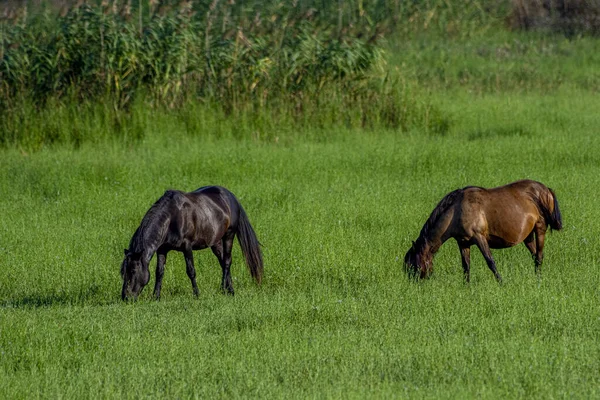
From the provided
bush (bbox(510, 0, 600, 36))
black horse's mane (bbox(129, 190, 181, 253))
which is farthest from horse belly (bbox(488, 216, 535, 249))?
bush (bbox(510, 0, 600, 36))

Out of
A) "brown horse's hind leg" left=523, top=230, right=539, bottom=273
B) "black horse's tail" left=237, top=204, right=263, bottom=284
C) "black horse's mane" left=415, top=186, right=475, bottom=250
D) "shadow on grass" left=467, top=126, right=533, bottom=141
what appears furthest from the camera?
"shadow on grass" left=467, top=126, right=533, bottom=141

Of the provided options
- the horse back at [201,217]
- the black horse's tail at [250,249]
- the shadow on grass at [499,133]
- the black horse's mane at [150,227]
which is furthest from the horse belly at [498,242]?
the shadow on grass at [499,133]

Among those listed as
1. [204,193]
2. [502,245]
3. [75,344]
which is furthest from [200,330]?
[502,245]

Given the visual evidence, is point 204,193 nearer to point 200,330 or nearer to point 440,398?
point 200,330

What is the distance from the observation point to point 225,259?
10.7 m

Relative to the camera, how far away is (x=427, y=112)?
20375 millimetres

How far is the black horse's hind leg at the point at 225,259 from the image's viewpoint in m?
10.6

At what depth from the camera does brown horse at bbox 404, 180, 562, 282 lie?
Answer: 10.4 metres

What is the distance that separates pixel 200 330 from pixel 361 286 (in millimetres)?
2593

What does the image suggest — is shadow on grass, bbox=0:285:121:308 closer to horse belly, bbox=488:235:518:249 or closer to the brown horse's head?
the brown horse's head

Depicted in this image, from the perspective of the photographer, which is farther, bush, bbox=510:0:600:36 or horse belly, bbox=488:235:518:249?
bush, bbox=510:0:600:36

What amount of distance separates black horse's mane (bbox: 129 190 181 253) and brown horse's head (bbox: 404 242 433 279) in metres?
2.61

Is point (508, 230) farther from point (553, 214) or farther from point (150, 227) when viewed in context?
point (150, 227)

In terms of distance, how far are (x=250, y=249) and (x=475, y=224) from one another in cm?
238
